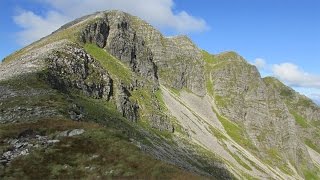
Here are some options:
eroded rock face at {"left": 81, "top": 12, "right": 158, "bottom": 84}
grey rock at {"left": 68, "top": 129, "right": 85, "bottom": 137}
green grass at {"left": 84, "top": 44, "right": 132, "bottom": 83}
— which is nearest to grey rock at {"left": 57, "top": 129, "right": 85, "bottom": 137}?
grey rock at {"left": 68, "top": 129, "right": 85, "bottom": 137}

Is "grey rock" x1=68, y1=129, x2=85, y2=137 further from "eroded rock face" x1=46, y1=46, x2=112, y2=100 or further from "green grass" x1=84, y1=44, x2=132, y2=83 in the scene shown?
"green grass" x1=84, y1=44, x2=132, y2=83

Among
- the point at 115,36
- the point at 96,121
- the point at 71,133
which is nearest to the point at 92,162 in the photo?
the point at 71,133

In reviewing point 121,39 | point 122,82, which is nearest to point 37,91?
point 122,82

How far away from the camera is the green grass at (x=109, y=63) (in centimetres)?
15412

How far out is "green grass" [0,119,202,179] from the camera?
33.7 metres

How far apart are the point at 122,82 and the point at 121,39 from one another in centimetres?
4406


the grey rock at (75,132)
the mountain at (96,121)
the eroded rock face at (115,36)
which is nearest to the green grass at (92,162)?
the mountain at (96,121)

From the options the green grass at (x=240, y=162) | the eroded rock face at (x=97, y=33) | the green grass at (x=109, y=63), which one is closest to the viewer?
the green grass at (x=109, y=63)

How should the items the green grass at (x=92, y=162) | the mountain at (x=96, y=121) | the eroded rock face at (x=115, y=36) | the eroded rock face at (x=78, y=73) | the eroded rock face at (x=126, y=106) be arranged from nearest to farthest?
the green grass at (x=92, y=162), the mountain at (x=96, y=121), the eroded rock face at (x=78, y=73), the eroded rock face at (x=126, y=106), the eroded rock face at (x=115, y=36)

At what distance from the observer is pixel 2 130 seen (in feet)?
150

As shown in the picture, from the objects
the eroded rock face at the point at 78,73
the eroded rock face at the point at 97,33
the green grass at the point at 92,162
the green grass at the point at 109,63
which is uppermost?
the eroded rock face at the point at 97,33

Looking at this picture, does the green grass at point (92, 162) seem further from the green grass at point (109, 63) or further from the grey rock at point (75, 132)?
the green grass at point (109, 63)

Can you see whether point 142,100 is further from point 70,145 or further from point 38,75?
point 70,145

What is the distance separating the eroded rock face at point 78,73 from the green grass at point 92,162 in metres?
58.3
